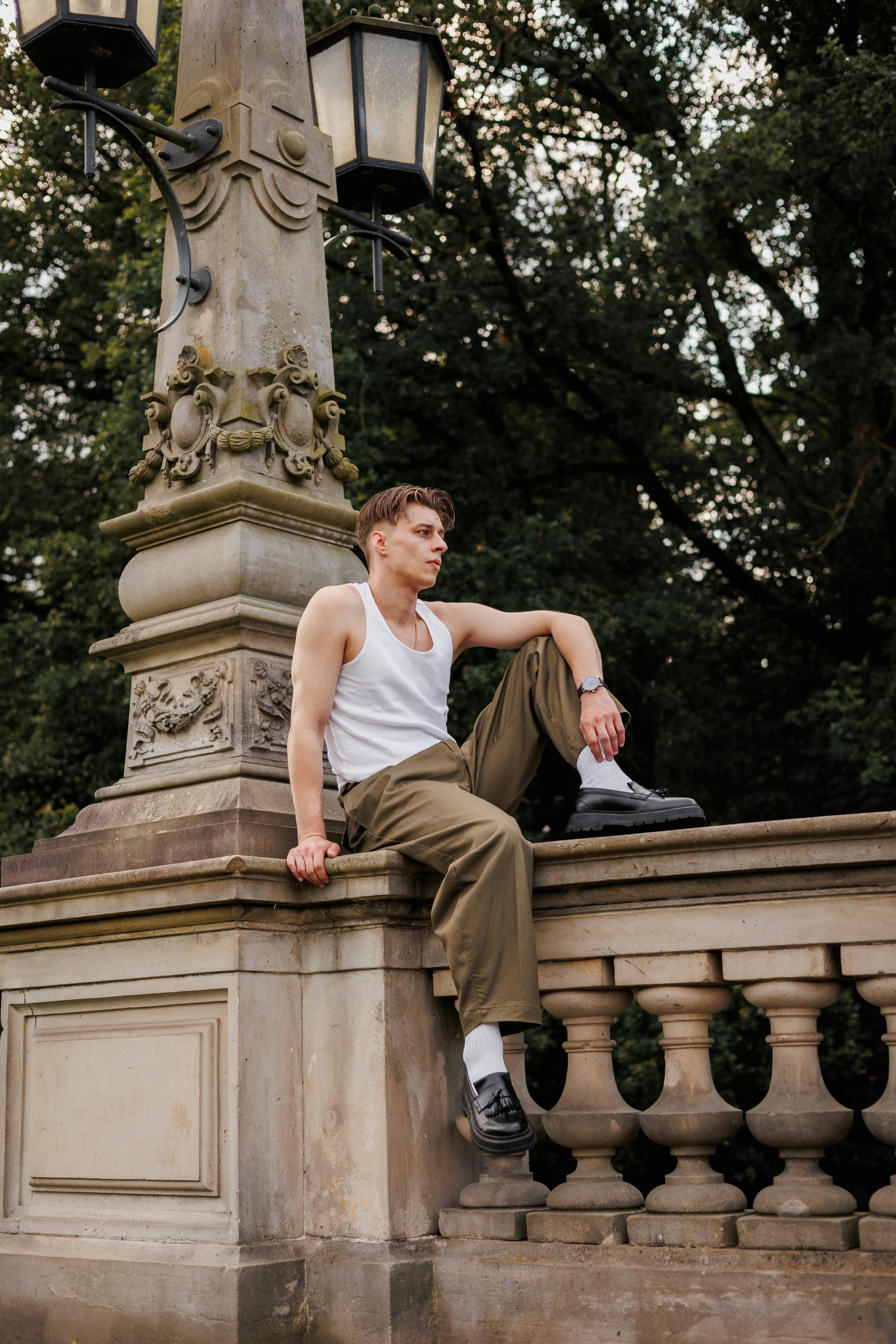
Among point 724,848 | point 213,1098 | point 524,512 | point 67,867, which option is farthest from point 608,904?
point 524,512

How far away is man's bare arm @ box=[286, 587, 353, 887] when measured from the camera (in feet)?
12.1

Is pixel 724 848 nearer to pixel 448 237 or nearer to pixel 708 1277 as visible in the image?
pixel 708 1277

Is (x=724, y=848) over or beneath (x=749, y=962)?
over

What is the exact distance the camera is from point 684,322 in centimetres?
1279

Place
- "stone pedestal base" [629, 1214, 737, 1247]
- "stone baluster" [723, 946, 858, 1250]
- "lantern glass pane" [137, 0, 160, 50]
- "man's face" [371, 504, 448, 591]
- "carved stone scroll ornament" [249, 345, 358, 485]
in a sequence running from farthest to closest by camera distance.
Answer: "carved stone scroll ornament" [249, 345, 358, 485] < "lantern glass pane" [137, 0, 160, 50] < "man's face" [371, 504, 448, 591] < "stone pedestal base" [629, 1214, 737, 1247] < "stone baluster" [723, 946, 858, 1250]

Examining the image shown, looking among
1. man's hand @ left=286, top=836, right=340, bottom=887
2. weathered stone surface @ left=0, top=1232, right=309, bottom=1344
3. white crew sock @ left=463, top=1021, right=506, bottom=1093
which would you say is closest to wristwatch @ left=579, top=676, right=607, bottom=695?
man's hand @ left=286, top=836, right=340, bottom=887

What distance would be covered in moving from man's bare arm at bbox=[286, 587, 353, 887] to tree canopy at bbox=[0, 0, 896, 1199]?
20.9ft

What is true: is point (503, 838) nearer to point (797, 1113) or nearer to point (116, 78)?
point (797, 1113)

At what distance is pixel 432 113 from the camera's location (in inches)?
207

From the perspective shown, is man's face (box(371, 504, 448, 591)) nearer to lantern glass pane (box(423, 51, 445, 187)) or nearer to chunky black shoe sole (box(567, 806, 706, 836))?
chunky black shoe sole (box(567, 806, 706, 836))

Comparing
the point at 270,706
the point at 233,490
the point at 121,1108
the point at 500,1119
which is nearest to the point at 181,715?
the point at 270,706

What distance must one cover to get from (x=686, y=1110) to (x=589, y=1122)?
28 cm

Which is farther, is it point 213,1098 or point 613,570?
point 613,570

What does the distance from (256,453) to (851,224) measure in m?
8.63
